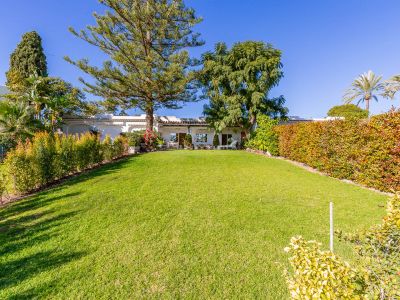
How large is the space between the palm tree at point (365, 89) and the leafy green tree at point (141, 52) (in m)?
26.2

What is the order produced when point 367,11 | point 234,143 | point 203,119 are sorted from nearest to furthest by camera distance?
point 367,11, point 234,143, point 203,119

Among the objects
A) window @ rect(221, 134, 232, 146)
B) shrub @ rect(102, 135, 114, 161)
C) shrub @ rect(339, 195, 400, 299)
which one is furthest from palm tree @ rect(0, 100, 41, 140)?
window @ rect(221, 134, 232, 146)

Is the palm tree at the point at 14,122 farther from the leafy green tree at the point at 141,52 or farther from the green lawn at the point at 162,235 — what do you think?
the green lawn at the point at 162,235

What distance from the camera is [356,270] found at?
1694mm

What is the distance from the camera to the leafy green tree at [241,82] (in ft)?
76.6

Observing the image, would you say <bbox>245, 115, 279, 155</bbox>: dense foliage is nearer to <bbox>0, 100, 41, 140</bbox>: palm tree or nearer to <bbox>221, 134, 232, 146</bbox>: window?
<bbox>221, 134, 232, 146</bbox>: window

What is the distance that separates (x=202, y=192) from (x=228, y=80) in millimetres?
19646

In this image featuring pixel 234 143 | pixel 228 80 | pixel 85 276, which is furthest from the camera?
pixel 234 143

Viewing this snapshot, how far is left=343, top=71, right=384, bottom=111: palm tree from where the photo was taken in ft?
111

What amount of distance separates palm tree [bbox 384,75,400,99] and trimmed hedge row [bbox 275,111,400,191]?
2101 centimetres

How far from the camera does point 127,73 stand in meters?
20.9

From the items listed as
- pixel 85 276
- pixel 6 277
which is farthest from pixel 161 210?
pixel 6 277

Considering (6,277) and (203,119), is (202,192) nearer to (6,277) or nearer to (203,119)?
(6,277)

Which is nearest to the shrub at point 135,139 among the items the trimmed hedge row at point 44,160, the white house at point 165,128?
the white house at point 165,128
